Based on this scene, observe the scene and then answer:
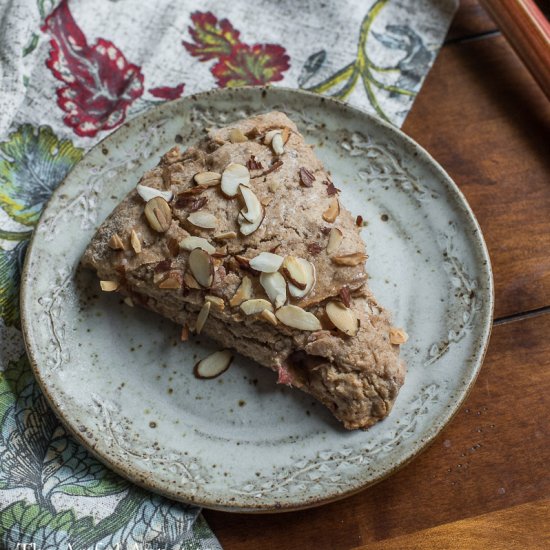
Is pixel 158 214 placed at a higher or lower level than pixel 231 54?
lower

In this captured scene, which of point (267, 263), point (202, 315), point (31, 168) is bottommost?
point (31, 168)

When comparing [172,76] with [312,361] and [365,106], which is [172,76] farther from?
[312,361]

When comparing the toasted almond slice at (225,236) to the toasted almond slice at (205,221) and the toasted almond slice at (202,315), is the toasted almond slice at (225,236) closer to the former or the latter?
the toasted almond slice at (205,221)

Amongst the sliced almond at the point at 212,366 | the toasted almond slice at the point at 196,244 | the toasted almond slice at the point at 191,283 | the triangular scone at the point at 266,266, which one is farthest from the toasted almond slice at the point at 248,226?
the sliced almond at the point at 212,366

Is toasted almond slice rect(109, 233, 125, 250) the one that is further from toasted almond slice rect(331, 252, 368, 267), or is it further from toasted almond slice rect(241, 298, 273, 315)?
toasted almond slice rect(331, 252, 368, 267)

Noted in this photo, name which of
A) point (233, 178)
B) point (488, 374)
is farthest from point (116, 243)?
point (488, 374)

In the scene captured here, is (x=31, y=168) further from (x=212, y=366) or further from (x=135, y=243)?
(x=212, y=366)
